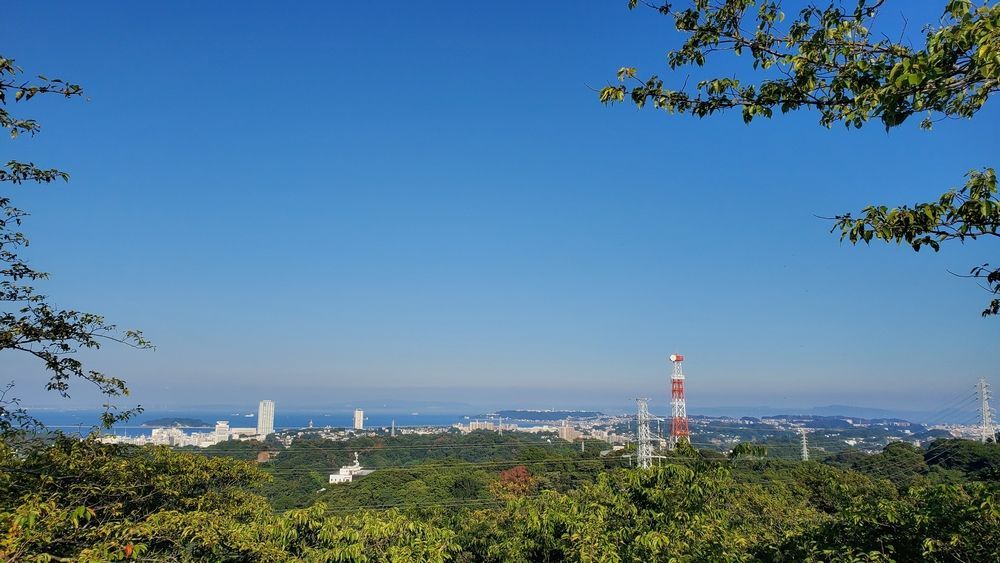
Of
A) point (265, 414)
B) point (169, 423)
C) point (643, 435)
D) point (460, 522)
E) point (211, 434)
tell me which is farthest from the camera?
point (265, 414)

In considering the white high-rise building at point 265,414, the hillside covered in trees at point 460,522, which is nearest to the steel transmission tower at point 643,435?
the hillside covered in trees at point 460,522

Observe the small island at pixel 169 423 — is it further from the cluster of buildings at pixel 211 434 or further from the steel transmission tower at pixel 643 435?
the steel transmission tower at pixel 643 435

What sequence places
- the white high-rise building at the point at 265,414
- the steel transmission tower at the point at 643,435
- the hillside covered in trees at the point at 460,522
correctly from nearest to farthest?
the hillside covered in trees at the point at 460,522
the steel transmission tower at the point at 643,435
the white high-rise building at the point at 265,414

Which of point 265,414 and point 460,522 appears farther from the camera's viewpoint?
point 265,414

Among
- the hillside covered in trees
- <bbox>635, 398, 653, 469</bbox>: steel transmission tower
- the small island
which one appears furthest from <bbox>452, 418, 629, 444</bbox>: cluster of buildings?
the hillside covered in trees

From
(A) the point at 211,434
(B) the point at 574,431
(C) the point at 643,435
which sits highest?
(C) the point at 643,435

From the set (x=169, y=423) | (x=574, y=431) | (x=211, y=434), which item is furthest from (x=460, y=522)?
(x=574, y=431)

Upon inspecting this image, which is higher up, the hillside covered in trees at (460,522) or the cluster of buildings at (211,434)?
the hillside covered in trees at (460,522)

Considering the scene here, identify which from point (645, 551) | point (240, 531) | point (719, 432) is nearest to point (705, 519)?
point (645, 551)

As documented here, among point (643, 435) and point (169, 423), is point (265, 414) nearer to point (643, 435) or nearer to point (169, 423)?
point (169, 423)

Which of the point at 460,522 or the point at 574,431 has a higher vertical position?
the point at 460,522

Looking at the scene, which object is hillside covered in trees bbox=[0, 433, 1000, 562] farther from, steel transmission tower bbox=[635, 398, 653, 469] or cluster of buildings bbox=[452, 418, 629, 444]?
cluster of buildings bbox=[452, 418, 629, 444]

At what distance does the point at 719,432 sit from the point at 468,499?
57827 mm

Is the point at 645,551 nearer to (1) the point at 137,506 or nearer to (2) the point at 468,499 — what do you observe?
(1) the point at 137,506
